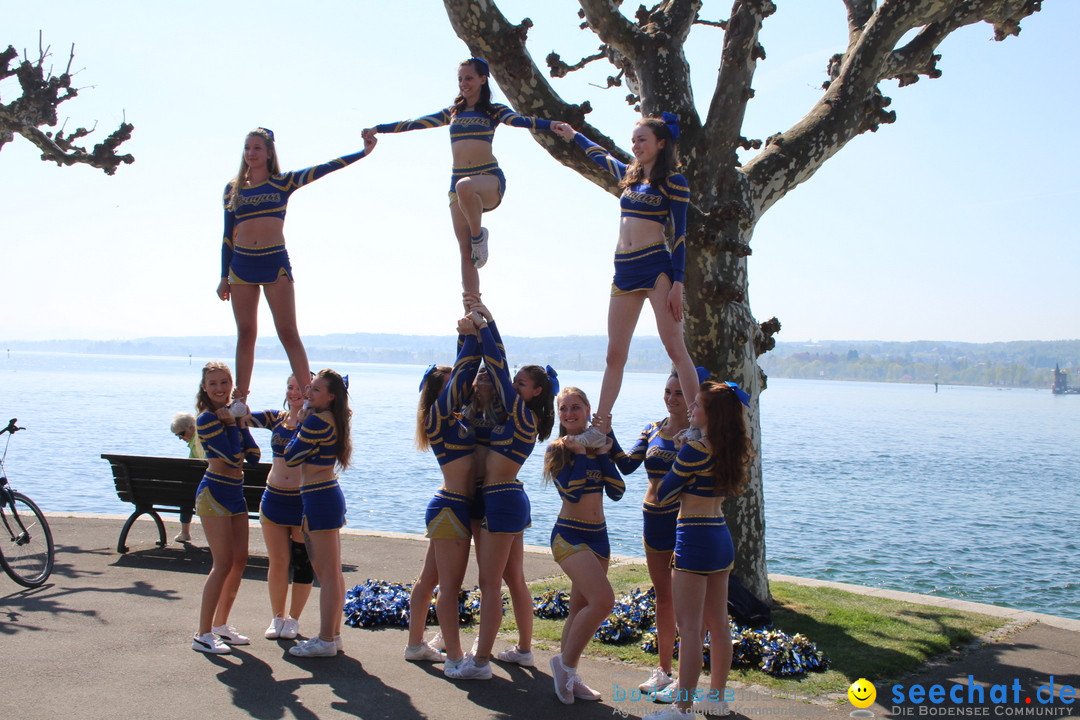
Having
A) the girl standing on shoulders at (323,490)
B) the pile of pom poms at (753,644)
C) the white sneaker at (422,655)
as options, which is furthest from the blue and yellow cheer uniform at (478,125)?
the pile of pom poms at (753,644)

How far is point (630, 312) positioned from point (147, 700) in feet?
12.4

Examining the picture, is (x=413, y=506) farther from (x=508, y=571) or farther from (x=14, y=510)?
(x=508, y=571)

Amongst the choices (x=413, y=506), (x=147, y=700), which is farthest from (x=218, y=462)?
(x=413, y=506)

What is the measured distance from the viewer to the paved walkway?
5.32 meters

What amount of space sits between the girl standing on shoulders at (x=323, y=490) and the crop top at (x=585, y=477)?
1.58 m

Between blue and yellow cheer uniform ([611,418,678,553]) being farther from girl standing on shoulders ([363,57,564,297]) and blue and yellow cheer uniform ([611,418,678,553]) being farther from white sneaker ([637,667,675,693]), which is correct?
girl standing on shoulders ([363,57,564,297])

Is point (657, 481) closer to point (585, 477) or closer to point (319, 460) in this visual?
point (585, 477)

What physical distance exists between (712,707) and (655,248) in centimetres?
286

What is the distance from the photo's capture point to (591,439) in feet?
18.7

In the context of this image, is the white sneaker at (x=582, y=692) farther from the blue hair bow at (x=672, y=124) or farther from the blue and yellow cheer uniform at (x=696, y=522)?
the blue hair bow at (x=672, y=124)

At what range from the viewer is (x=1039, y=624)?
779cm

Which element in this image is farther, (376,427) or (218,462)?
(376,427)

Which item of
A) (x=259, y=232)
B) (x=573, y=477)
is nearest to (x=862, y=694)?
(x=573, y=477)

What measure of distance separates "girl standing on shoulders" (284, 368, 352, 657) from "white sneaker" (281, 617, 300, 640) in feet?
1.32
